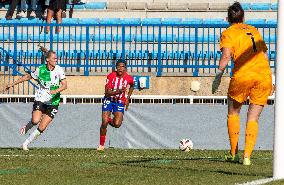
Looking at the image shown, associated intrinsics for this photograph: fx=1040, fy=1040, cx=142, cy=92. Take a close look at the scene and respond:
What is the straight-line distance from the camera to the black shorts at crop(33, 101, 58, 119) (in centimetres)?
1995

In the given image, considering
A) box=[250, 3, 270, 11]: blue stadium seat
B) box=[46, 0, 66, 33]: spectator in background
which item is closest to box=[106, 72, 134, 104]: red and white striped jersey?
box=[46, 0, 66, 33]: spectator in background

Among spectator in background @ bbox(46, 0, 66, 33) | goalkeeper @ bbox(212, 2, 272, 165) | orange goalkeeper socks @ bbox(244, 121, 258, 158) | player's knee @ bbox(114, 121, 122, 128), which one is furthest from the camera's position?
spectator in background @ bbox(46, 0, 66, 33)

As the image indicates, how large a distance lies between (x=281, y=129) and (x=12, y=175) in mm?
3020

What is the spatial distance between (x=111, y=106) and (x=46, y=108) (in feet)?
5.12

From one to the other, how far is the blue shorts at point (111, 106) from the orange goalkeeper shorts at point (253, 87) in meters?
7.55

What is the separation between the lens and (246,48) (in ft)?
44.3

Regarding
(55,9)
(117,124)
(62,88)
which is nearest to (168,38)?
(55,9)

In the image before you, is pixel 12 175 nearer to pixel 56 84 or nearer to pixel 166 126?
pixel 56 84

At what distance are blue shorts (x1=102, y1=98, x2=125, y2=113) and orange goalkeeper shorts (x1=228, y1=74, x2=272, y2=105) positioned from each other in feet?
24.8

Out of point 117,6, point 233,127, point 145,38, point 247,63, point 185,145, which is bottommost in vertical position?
point 185,145

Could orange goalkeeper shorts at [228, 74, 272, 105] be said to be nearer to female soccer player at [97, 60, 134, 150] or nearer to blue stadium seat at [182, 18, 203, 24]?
female soccer player at [97, 60, 134, 150]

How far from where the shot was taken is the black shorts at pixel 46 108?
20.0m

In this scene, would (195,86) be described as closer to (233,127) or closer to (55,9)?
(55,9)

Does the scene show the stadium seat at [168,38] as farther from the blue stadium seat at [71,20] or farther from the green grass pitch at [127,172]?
the green grass pitch at [127,172]
